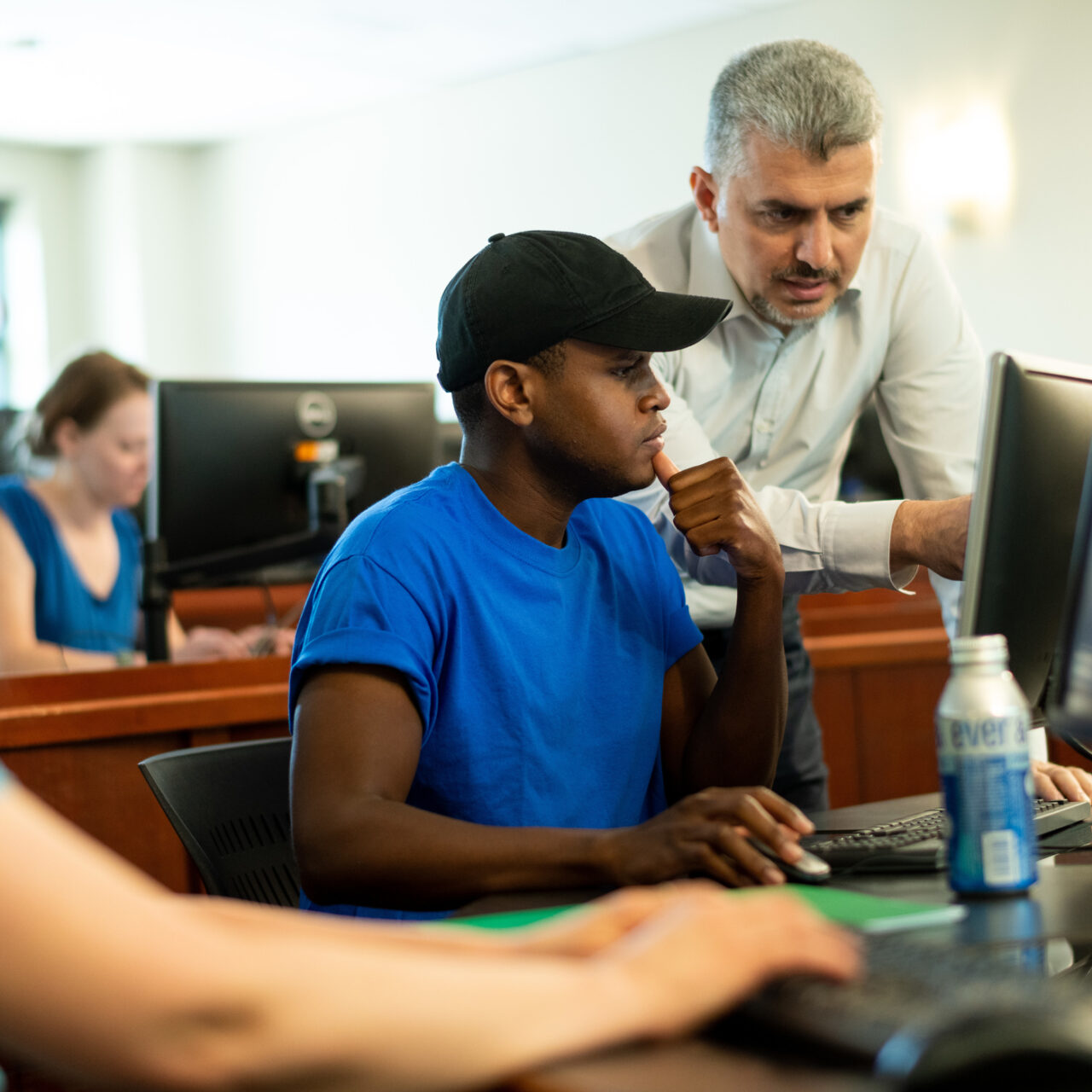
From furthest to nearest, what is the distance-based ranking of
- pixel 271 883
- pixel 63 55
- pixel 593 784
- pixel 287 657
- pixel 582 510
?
pixel 63 55 < pixel 287 657 < pixel 582 510 < pixel 271 883 < pixel 593 784

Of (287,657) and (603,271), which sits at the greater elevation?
(603,271)

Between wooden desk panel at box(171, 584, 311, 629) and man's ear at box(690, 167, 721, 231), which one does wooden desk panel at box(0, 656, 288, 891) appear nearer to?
man's ear at box(690, 167, 721, 231)

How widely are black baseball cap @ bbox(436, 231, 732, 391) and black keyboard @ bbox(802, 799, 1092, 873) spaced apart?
0.50 meters

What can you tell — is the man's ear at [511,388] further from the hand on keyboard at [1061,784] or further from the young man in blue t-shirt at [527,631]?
the hand on keyboard at [1061,784]

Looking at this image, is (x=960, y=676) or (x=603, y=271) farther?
(x=603, y=271)

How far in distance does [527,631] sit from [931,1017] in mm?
733

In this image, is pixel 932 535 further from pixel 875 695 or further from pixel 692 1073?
pixel 875 695

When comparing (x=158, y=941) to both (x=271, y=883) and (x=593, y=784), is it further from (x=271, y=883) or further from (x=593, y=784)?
(x=271, y=883)

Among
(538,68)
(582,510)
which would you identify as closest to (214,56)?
(538,68)

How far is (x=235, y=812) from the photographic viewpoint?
4.75 feet

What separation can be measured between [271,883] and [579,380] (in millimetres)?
611

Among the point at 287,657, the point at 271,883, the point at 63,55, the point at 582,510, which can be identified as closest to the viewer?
the point at 271,883

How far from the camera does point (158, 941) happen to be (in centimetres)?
54

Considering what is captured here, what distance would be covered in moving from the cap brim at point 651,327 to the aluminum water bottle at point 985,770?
54 cm
